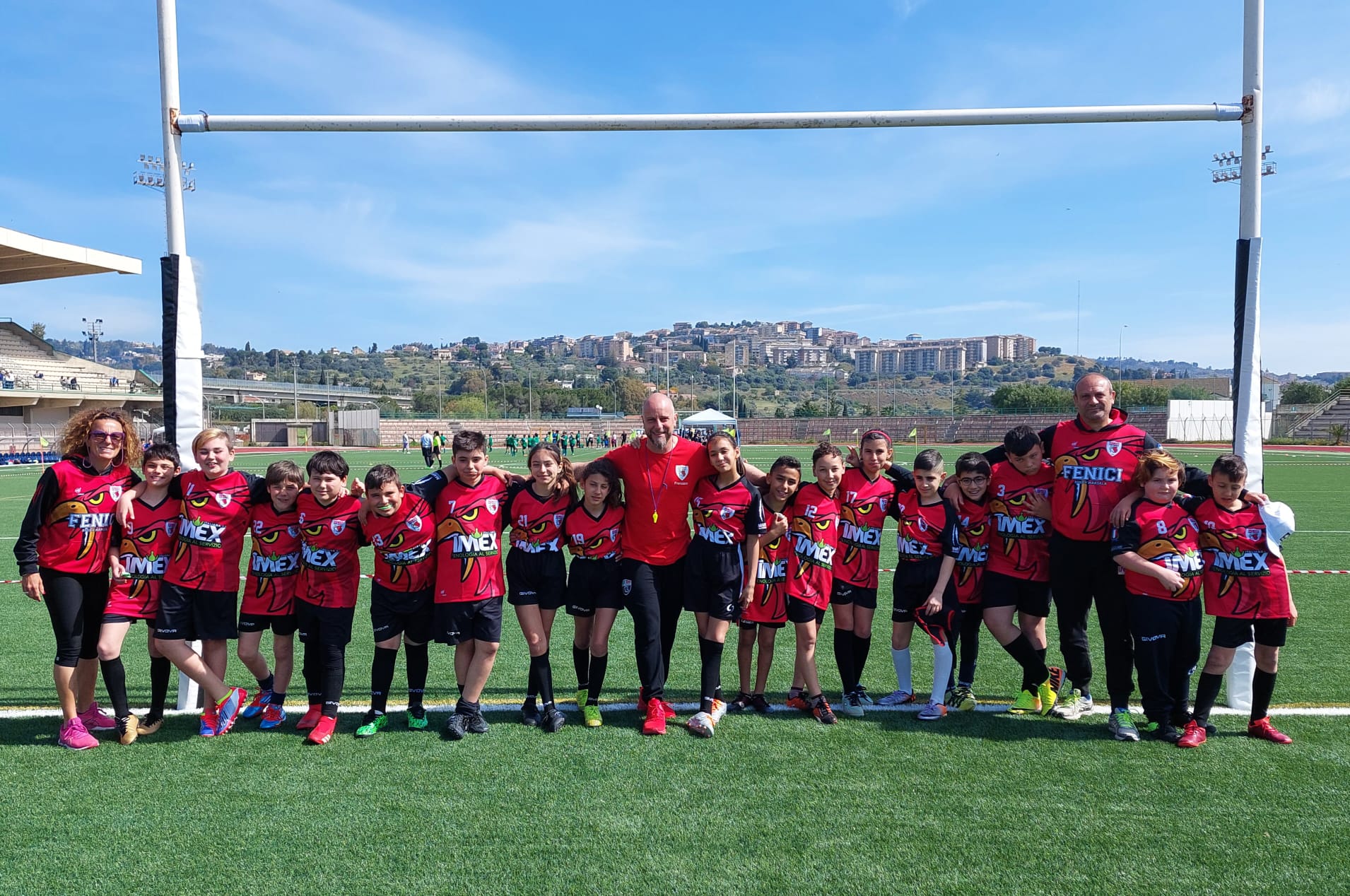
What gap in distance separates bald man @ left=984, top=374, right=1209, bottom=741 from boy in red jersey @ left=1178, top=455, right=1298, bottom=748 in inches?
7.9

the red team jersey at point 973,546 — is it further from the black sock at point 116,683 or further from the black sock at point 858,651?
the black sock at point 116,683

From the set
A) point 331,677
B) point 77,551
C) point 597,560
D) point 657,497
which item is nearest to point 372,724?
point 331,677

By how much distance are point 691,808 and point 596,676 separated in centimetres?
123

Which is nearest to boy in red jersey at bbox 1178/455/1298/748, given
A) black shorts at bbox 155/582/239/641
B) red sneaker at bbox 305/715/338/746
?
red sneaker at bbox 305/715/338/746

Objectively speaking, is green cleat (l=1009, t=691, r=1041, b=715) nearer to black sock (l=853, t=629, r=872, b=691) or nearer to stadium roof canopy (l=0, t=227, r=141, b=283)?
black sock (l=853, t=629, r=872, b=691)

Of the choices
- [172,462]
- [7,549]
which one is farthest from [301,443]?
[172,462]

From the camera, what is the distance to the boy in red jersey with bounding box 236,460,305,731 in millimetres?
4434

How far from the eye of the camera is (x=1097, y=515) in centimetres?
443

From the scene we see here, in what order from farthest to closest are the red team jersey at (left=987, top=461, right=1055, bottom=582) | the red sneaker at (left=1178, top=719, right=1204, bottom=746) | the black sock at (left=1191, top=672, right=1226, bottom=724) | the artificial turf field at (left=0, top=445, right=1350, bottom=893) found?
the red team jersey at (left=987, top=461, right=1055, bottom=582)
the black sock at (left=1191, top=672, right=1226, bottom=724)
the red sneaker at (left=1178, top=719, right=1204, bottom=746)
the artificial turf field at (left=0, top=445, right=1350, bottom=893)

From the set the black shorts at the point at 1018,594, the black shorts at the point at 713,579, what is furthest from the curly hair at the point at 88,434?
the black shorts at the point at 1018,594

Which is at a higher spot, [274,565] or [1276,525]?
[1276,525]

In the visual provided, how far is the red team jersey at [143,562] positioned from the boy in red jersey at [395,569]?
3.62ft

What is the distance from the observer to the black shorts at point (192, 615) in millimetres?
4324

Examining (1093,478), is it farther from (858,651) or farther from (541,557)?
(541,557)
